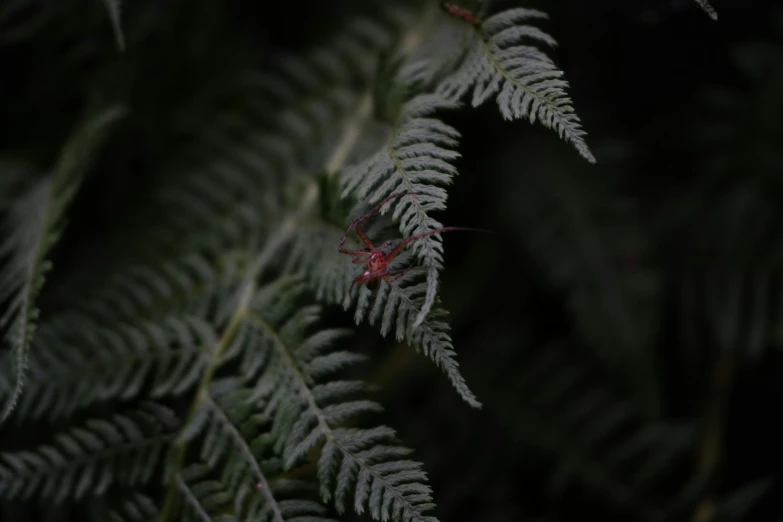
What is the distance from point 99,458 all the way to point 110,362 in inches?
7.5

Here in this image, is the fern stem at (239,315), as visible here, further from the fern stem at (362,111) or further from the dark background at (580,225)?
the dark background at (580,225)

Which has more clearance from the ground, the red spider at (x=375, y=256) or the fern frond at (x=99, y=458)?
the red spider at (x=375, y=256)

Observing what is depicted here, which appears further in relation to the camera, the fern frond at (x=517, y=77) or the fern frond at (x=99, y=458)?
the fern frond at (x=99, y=458)

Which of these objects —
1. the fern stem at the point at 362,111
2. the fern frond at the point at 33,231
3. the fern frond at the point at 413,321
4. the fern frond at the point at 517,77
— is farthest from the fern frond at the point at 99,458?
the fern frond at the point at 517,77

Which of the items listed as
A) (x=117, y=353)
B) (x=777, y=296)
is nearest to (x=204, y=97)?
(x=117, y=353)

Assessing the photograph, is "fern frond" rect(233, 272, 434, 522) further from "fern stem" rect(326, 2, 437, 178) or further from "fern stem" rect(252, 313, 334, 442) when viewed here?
"fern stem" rect(326, 2, 437, 178)

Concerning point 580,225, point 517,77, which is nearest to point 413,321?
point 517,77

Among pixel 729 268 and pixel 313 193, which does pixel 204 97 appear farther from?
pixel 729 268

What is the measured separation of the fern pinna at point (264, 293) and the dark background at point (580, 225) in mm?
192

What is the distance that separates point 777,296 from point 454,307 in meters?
0.85

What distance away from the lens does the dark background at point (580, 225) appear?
1.82m

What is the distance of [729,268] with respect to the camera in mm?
1911

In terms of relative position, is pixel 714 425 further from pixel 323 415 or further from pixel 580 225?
pixel 323 415

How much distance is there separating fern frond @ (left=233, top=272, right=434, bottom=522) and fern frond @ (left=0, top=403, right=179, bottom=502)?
0.21 m
